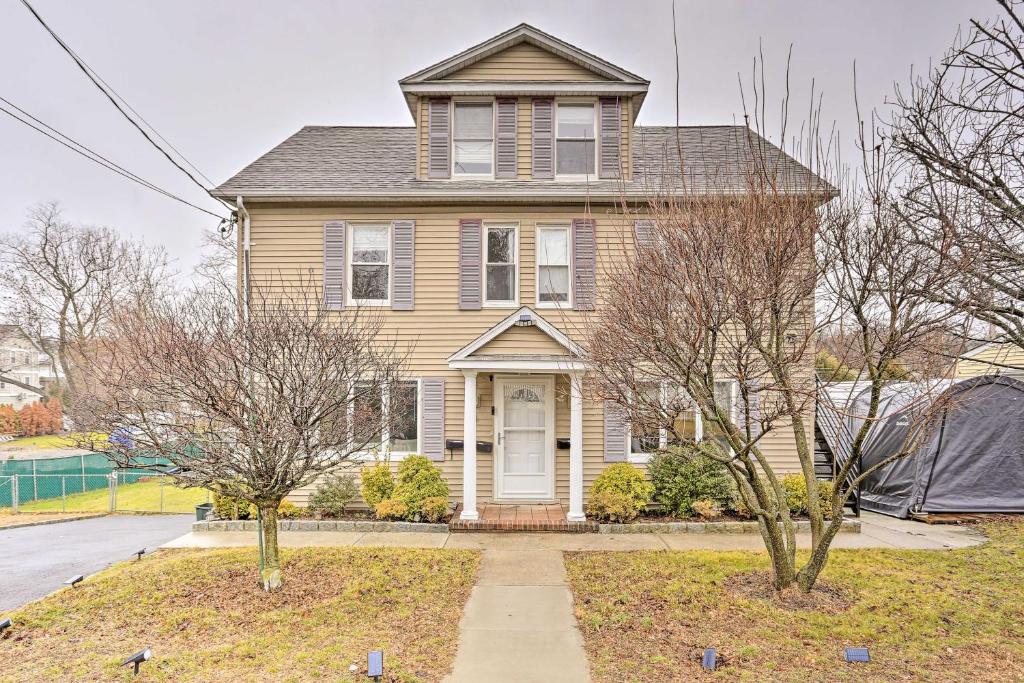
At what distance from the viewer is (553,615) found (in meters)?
5.49

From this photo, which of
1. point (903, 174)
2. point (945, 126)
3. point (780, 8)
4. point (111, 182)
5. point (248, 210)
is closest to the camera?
point (945, 126)

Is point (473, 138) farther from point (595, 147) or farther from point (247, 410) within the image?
point (247, 410)

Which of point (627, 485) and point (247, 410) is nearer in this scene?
point (247, 410)

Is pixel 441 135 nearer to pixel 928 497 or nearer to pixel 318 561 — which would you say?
pixel 318 561

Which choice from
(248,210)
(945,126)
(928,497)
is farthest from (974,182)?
(248,210)

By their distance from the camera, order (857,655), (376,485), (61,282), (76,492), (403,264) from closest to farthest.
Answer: (857,655) < (376,485) < (403,264) < (76,492) < (61,282)

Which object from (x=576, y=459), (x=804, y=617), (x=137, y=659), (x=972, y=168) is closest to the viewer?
(x=137, y=659)

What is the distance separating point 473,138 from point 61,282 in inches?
1046

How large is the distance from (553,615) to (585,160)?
Answer: 25.4 feet

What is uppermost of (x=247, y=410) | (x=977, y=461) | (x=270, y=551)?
(x=247, y=410)

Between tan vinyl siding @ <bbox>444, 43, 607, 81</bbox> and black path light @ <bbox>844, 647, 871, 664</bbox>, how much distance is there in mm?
9330

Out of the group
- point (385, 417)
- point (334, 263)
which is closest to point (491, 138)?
point (334, 263)

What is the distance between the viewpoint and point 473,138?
33.2ft

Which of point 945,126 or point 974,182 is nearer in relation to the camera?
point 974,182
